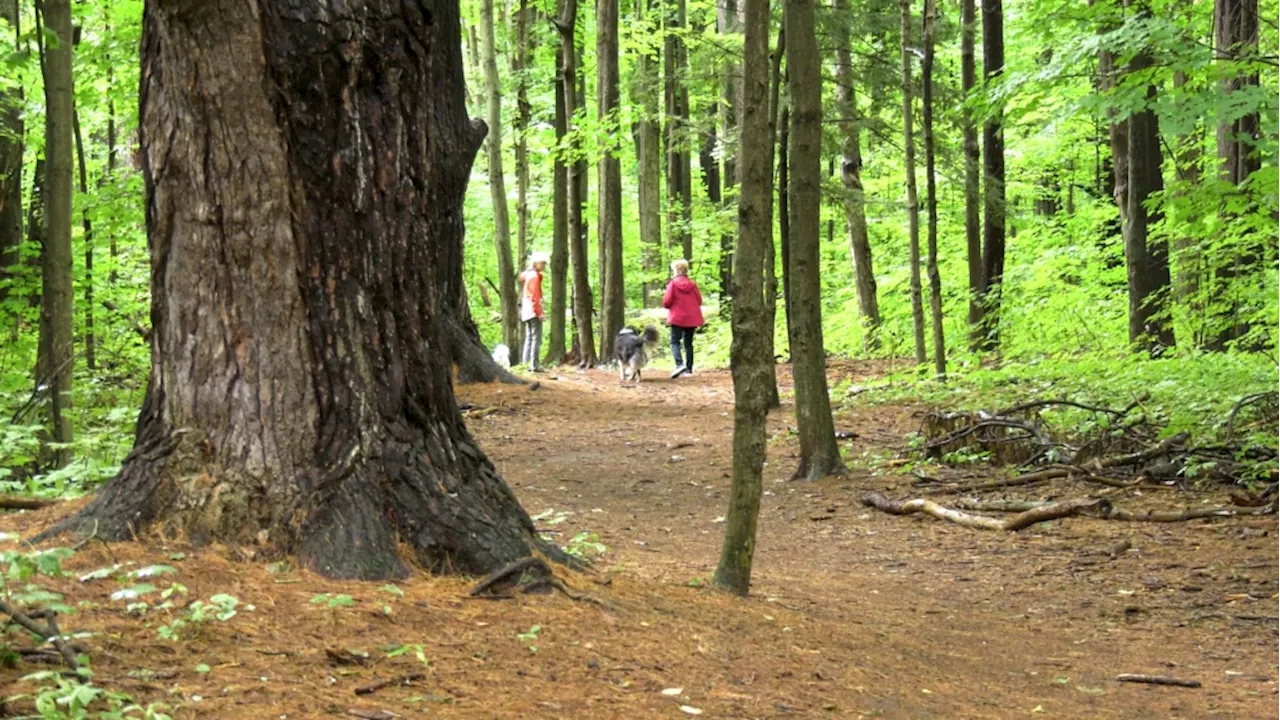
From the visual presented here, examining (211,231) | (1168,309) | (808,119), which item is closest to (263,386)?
(211,231)

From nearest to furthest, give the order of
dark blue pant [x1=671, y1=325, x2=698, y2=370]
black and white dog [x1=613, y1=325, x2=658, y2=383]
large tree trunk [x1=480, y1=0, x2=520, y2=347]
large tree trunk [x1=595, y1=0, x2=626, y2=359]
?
black and white dog [x1=613, y1=325, x2=658, y2=383], large tree trunk [x1=480, y1=0, x2=520, y2=347], dark blue pant [x1=671, y1=325, x2=698, y2=370], large tree trunk [x1=595, y1=0, x2=626, y2=359]

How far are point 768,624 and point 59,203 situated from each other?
21.0ft

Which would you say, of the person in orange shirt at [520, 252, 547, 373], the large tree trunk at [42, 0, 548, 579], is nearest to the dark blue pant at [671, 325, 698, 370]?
the person in orange shirt at [520, 252, 547, 373]

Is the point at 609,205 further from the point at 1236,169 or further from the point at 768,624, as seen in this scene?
the point at 768,624

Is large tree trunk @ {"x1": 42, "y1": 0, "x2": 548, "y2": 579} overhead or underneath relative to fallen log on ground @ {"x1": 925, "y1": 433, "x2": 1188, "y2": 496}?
overhead

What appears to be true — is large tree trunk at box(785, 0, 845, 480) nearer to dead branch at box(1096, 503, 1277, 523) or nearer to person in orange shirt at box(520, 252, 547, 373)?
dead branch at box(1096, 503, 1277, 523)

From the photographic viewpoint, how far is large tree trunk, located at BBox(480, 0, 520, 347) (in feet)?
61.3

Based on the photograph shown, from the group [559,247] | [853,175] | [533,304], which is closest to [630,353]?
[533,304]

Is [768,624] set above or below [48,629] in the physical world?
below

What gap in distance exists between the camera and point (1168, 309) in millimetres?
15016

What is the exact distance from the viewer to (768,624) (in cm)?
474

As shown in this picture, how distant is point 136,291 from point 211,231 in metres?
12.9

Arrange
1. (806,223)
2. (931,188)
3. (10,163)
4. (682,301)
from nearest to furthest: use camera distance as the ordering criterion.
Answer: (806,223)
(10,163)
(931,188)
(682,301)

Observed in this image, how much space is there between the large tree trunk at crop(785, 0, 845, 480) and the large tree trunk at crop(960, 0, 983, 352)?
6212 mm
